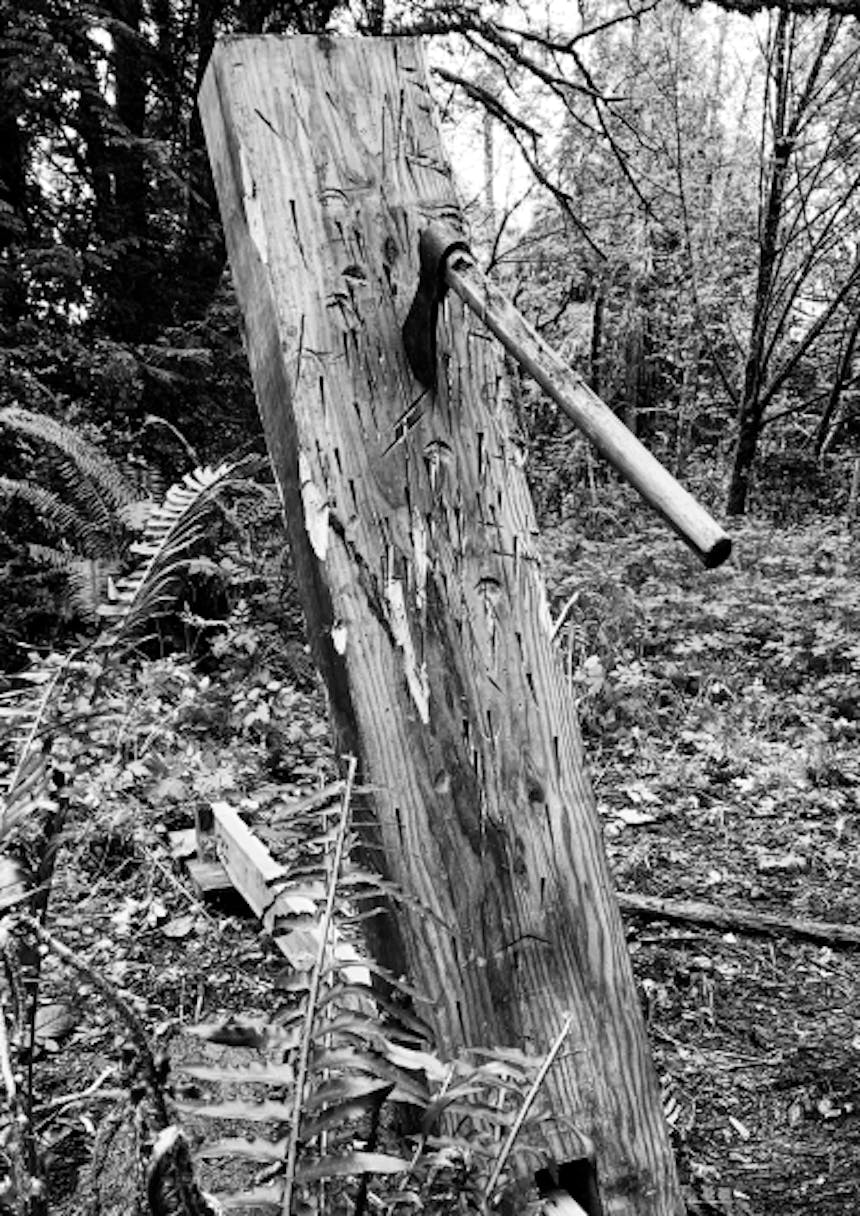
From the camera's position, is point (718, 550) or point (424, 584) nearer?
point (718, 550)

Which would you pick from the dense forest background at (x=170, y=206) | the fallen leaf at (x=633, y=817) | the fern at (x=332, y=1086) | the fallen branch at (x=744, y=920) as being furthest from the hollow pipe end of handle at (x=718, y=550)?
the dense forest background at (x=170, y=206)

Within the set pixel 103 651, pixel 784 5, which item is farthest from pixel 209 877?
pixel 784 5

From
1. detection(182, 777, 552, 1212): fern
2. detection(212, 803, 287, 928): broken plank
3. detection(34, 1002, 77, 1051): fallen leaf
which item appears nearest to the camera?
detection(182, 777, 552, 1212): fern

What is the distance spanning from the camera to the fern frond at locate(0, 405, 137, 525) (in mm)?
4016

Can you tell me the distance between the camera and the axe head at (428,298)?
1.38 meters

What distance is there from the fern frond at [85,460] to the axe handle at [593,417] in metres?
3.09

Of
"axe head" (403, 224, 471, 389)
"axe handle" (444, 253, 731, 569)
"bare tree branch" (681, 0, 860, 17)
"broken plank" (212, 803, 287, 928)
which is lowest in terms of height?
"broken plank" (212, 803, 287, 928)

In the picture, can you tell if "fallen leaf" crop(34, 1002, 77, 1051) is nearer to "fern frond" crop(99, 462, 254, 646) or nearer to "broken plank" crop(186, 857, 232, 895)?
"broken plank" crop(186, 857, 232, 895)

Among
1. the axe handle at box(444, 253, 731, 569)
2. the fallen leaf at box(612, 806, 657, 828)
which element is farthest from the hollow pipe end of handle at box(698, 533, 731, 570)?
the fallen leaf at box(612, 806, 657, 828)

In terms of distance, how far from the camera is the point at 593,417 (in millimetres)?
1105

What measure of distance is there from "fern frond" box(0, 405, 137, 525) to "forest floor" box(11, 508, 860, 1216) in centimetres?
80

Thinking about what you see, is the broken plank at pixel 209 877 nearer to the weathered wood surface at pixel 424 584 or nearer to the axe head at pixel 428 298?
the weathered wood surface at pixel 424 584

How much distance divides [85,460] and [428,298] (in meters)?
3.05

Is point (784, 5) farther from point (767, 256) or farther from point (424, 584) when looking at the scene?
point (424, 584)
